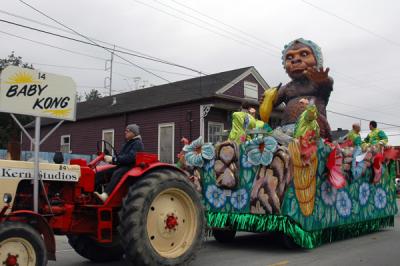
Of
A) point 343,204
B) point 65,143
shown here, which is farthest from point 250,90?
point 343,204

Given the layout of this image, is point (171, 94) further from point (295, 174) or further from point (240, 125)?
point (295, 174)

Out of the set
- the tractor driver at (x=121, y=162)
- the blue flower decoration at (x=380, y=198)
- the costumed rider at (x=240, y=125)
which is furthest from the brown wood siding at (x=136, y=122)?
the tractor driver at (x=121, y=162)

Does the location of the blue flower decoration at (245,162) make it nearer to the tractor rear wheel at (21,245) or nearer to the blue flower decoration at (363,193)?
the blue flower decoration at (363,193)

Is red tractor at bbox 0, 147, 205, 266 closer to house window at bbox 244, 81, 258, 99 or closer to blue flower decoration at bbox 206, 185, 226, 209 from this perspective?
blue flower decoration at bbox 206, 185, 226, 209

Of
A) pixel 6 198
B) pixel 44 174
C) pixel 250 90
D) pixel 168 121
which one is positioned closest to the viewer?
pixel 6 198

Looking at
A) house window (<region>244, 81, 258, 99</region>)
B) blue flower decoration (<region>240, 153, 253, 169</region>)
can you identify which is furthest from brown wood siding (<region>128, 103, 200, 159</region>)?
blue flower decoration (<region>240, 153, 253, 169</region>)

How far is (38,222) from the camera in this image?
4.84 meters

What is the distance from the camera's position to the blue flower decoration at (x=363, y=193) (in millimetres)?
9539

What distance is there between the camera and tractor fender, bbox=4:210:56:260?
15.3 ft

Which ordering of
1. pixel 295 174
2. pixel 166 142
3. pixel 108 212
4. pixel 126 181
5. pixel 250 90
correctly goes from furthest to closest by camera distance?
pixel 250 90
pixel 166 142
pixel 295 174
pixel 126 181
pixel 108 212

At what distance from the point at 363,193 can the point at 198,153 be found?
12.0ft

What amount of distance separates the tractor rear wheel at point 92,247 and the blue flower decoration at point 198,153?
8.06ft

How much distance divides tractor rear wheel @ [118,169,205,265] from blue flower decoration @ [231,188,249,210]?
1.84 metres

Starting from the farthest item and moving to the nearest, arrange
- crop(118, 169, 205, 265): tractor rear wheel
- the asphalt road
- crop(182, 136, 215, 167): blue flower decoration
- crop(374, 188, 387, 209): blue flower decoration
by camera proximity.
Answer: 1. crop(374, 188, 387, 209): blue flower decoration
2. crop(182, 136, 215, 167): blue flower decoration
3. the asphalt road
4. crop(118, 169, 205, 265): tractor rear wheel
